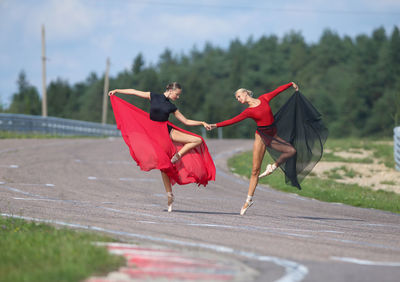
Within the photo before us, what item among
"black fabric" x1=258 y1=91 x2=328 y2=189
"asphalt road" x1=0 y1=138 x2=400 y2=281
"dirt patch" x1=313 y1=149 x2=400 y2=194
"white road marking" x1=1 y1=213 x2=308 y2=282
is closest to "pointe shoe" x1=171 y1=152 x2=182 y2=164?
"asphalt road" x1=0 y1=138 x2=400 y2=281

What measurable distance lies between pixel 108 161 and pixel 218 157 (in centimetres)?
619

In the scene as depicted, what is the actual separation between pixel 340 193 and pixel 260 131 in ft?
19.3

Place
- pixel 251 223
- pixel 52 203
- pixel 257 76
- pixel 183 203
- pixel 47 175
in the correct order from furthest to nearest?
pixel 257 76 → pixel 47 175 → pixel 183 203 → pixel 52 203 → pixel 251 223

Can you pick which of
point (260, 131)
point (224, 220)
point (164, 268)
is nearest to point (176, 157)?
point (260, 131)

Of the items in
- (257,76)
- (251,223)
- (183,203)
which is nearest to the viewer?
(251,223)

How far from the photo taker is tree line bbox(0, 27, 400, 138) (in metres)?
90.6

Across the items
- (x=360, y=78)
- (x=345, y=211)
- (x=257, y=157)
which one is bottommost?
(x=345, y=211)

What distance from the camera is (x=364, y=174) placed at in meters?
21.1

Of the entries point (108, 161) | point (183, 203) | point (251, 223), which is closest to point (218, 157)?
point (108, 161)

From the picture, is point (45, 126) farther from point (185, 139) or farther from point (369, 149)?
point (185, 139)

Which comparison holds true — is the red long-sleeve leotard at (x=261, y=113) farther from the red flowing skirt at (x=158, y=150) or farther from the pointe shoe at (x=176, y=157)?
the pointe shoe at (x=176, y=157)

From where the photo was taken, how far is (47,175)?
17.4 metres

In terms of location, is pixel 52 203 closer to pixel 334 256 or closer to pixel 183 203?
pixel 183 203

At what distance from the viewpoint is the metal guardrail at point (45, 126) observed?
35156mm
